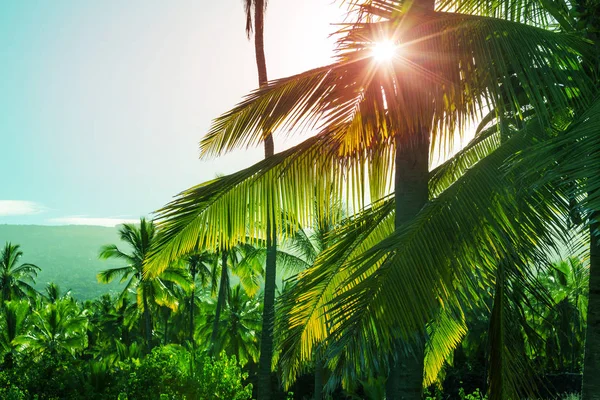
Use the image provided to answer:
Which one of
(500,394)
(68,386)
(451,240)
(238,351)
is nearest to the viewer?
(451,240)

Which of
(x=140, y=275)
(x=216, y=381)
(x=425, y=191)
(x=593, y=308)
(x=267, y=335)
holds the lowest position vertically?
(x=216, y=381)

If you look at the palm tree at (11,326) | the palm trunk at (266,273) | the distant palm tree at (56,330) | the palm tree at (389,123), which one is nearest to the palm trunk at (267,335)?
the palm trunk at (266,273)

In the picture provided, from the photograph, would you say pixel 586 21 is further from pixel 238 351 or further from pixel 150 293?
pixel 238 351

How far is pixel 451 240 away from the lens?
453cm

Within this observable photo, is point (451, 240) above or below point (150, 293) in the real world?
below

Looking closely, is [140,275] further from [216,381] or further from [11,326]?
[216,381]

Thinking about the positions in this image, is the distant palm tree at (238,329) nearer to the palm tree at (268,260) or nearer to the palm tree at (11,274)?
the palm tree at (268,260)

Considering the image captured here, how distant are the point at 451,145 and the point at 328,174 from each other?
4.41 feet

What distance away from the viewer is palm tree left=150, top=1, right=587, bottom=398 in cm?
433

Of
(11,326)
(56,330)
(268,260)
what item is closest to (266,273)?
(268,260)

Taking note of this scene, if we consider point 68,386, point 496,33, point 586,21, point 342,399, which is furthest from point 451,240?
point 342,399

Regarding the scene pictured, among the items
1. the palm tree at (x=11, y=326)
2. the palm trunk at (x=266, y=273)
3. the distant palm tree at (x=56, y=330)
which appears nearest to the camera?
the palm trunk at (x=266, y=273)

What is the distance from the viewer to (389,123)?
5.34 meters

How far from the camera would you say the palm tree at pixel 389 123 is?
14.2 feet
